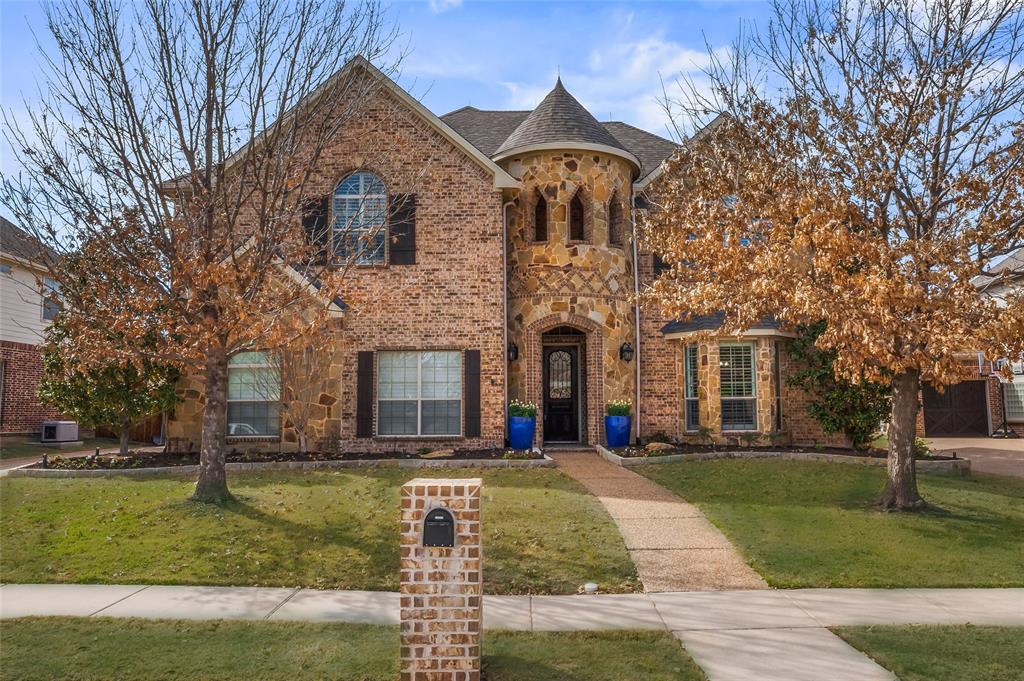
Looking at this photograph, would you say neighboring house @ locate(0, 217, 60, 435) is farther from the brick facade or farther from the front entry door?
the front entry door

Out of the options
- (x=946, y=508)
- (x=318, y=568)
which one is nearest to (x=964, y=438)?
(x=946, y=508)

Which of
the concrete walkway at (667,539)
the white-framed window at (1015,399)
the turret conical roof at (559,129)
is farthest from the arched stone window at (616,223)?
the white-framed window at (1015,399)

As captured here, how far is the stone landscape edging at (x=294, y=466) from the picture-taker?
1262 cm

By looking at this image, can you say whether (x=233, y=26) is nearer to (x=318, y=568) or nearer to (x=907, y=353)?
(x=318, y=568)

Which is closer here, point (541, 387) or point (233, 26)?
point (233, 26)

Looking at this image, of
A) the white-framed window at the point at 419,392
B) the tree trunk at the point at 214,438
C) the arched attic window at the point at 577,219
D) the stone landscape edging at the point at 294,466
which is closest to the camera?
the tree trunk at the point at 214,438

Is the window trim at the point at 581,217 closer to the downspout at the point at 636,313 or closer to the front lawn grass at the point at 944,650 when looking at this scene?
the downspout at the point at 636,313

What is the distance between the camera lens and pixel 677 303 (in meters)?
10.2

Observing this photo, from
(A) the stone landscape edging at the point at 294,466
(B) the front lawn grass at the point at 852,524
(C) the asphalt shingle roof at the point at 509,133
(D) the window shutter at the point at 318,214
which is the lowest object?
(B) the front lawn grass at the point at 852,524

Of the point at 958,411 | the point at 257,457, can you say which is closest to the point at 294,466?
the point at 257,457

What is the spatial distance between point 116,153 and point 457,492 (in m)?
7.39

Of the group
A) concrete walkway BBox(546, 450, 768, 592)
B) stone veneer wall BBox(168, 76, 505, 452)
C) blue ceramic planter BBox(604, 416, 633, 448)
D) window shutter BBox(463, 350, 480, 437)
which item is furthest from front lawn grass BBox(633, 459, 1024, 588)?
stone veneer wall BBox(168, 76, 505, 452)

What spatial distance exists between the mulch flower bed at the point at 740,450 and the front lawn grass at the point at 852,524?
0.86m

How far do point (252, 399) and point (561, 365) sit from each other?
7.28 m
